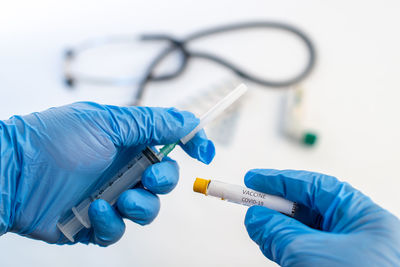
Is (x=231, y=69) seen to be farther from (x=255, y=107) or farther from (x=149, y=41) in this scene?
(x=149, y=41)

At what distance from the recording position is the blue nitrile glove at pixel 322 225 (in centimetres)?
59

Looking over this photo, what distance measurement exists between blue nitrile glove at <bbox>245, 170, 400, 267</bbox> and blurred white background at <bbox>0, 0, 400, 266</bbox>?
1.04 ft

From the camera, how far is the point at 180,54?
138 cm

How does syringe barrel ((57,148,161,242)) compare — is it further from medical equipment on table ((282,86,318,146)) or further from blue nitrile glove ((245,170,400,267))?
medical equipment on table ((282,86,318,146))

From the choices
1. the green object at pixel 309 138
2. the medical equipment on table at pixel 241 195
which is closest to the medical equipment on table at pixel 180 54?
the green object at pixel 309 138

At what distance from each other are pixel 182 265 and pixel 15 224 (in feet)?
1.54

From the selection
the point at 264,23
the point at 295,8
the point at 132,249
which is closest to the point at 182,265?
the point at 132,249

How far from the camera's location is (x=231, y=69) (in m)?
1.33

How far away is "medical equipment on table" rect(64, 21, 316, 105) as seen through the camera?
130 centimetres

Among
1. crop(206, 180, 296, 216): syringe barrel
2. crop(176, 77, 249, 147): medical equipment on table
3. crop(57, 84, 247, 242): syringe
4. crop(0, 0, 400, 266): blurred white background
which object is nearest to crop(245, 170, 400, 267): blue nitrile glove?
crop(206, 180, 296, 216): syringe barrel

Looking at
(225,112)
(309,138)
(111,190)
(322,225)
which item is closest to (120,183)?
(111,190)

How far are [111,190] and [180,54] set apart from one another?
77 centimetres

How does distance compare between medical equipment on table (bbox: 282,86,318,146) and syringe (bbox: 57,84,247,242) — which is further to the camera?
medical equipment on table (bbox: 282,86,318,146)

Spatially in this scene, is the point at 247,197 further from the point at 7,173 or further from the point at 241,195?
the point at 7,173
